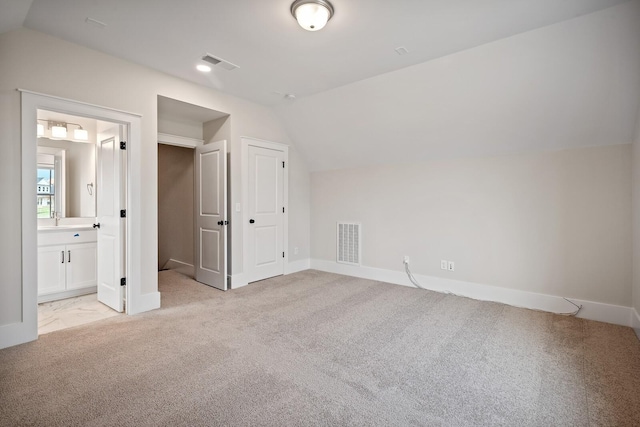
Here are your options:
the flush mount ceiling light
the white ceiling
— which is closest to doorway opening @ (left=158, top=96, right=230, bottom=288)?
the white ceiling

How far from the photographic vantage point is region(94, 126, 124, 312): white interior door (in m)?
3.32

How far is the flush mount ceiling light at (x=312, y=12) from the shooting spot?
221cm

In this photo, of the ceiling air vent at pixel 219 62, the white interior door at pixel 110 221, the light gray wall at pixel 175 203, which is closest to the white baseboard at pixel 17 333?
the white interior door at pixel 110 221

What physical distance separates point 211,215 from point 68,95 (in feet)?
6.96

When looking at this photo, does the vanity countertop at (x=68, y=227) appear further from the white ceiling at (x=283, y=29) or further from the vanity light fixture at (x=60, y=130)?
the white ceiling at (x=283, y=29)

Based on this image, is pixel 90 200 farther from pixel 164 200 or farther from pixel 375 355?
pixel 375 355

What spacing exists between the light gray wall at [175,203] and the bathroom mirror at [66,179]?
4.80 ft

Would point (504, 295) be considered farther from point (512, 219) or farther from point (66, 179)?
point (66, 179)

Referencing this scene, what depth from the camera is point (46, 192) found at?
13.1 feet

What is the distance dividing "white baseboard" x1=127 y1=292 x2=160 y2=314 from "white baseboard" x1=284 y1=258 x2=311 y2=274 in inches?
82.7

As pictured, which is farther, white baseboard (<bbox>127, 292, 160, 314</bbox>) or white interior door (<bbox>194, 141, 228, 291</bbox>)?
white interior door (<bbox>194, 141, 228, 291</bbox>)

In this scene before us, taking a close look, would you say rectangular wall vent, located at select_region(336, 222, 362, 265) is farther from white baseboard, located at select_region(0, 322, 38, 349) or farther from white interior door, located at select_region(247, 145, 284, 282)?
white baseboard, located at select_region(0, 322, 38, 349)

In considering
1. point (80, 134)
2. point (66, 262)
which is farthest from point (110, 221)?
point (80, 134)

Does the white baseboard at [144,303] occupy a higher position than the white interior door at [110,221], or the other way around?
the white interior door at [110,221]
